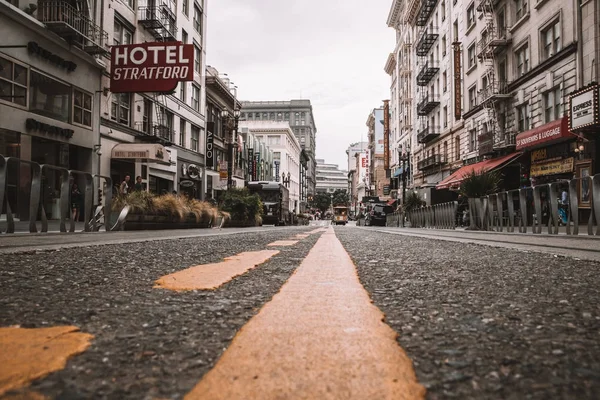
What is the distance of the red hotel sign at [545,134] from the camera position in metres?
17.1

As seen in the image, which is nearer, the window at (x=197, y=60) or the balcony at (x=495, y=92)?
the balcony at (x=495, y=92)

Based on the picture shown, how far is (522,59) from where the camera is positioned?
2311 cm

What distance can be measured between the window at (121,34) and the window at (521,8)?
19721mm

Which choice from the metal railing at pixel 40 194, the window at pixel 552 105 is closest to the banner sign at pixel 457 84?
A: the window at pixel 552 105

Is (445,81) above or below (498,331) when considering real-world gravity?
above

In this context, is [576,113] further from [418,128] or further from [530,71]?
[418,128]

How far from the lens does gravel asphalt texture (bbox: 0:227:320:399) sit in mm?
768

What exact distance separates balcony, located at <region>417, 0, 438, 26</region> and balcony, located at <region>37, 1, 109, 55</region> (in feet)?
95.4

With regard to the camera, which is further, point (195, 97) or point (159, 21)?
point (195, 97)

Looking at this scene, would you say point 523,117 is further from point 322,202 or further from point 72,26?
point 322,202

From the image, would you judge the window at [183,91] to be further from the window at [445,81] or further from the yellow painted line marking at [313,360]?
the yellow painted line marking at [313,360]

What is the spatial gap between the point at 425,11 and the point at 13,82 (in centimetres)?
3525

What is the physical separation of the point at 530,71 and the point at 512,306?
75.3 feet

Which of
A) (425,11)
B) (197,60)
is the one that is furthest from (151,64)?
(425,11)
